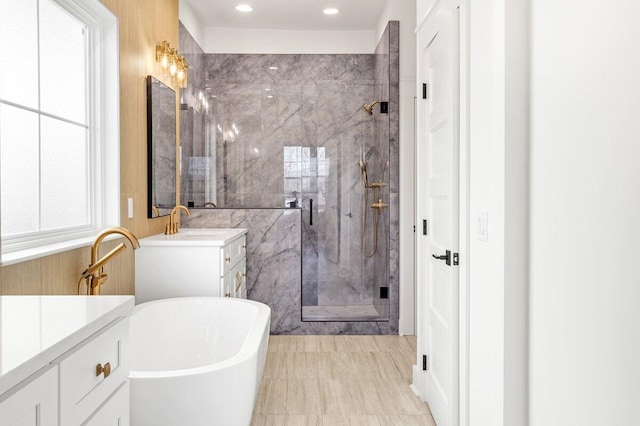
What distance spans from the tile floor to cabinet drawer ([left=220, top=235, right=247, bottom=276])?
0.75 meters

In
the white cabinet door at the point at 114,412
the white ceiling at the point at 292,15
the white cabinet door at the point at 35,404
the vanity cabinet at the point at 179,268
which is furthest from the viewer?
the white ceiling at the point at 292,15

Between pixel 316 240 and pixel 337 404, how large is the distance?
1.91 m

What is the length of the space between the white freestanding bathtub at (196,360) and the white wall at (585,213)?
1072 millimetres

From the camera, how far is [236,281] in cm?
339

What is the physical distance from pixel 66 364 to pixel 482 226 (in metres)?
1.34

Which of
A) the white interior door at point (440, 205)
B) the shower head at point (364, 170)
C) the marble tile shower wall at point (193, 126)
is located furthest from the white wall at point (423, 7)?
the marble tile shower wall at point (193, 126)

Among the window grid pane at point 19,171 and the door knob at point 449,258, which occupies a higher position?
the window grid pane at point 19,171

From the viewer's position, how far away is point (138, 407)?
1707mm

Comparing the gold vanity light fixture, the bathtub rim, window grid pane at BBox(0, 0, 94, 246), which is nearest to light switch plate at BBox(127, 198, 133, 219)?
window grid pane at BBox(0, 0, 94, 246)

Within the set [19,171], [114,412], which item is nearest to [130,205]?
[19,171]

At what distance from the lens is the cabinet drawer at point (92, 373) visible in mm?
926

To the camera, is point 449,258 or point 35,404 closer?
point 35,404

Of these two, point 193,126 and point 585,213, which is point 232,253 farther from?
point 585,213

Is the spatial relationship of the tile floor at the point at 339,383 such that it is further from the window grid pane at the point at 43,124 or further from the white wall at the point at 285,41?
the white wall at the point at 285,41
